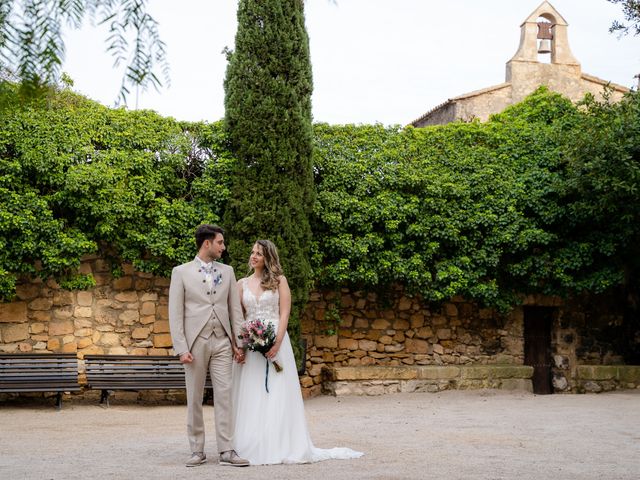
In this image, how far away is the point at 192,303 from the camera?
19.6 ft

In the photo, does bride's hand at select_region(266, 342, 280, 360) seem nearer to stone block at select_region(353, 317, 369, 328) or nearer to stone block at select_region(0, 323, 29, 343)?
stone block at select_region(0, 323, 29, 343)

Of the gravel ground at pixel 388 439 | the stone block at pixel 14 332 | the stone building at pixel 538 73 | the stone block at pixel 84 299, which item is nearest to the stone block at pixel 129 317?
the stone block at pixel 84 299

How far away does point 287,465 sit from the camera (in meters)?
6.02

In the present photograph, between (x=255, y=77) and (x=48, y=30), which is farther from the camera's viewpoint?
(x=255, y=77)

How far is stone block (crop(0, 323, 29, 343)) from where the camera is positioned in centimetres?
1084

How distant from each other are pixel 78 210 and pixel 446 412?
5894mm

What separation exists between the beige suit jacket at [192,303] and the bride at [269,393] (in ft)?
1.25

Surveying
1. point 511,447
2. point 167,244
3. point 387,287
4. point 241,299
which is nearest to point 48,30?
point 241,299

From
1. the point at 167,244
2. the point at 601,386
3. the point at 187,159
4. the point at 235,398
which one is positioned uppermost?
the point at 187,159

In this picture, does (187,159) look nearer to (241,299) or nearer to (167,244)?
(167,244)

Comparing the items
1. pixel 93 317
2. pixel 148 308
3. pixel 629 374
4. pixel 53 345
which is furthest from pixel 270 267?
pixel 629 374

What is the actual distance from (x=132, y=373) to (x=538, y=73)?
1764 cm

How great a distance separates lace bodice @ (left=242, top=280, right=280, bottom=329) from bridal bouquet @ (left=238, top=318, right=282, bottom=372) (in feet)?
0.58

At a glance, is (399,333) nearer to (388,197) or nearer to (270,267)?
(388,197)
